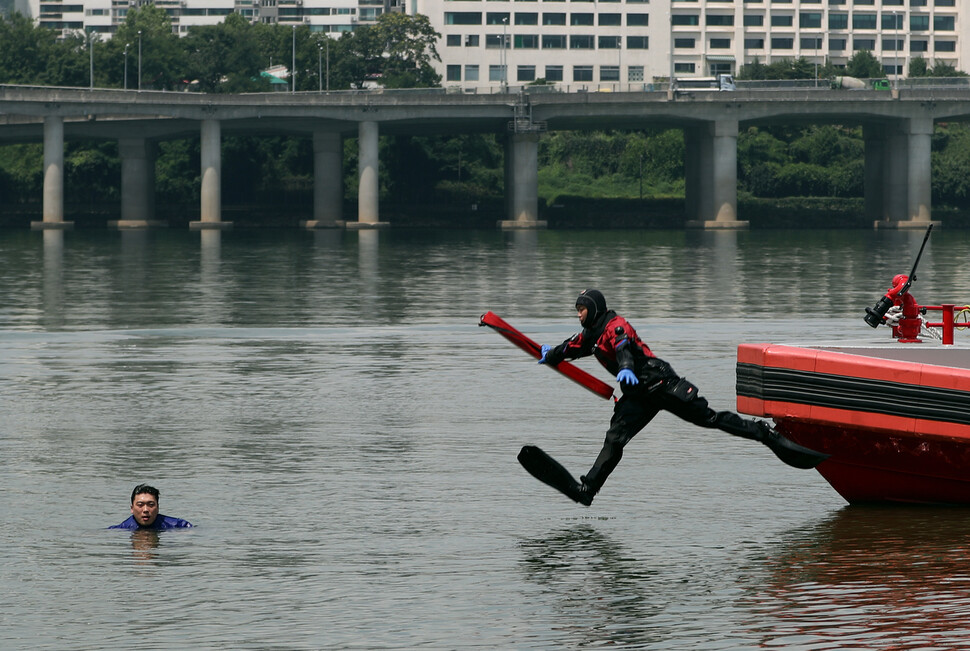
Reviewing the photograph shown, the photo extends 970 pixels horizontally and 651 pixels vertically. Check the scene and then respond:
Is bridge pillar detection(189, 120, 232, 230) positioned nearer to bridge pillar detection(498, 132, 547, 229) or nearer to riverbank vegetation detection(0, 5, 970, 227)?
riverbank vegetation detection(0, 5, 970, 227)

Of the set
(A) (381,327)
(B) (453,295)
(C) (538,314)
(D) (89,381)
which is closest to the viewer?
(D) (89,381)

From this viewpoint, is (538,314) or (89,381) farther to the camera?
(538,314)

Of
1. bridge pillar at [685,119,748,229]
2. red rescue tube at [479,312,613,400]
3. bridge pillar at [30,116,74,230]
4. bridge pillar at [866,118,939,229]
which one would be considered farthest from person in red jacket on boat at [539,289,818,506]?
bridge pillar at [866,118,939,229]

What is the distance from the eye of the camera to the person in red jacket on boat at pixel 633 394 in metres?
13.0

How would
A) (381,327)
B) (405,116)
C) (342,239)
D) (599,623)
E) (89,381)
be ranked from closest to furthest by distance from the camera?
(599,623)
(89,381)
(381,327)
(342,239)
(405,116)

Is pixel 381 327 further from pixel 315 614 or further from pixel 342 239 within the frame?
pixel 342 239

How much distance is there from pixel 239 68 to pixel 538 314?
150330mm

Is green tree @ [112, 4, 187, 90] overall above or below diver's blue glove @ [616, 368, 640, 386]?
above

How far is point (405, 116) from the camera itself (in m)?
121

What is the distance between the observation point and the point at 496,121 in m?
128

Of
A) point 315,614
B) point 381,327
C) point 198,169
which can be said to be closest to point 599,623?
point 315,614

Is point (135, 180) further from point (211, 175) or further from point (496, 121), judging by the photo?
point (496, 121)

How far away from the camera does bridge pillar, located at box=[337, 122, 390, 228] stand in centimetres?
12306

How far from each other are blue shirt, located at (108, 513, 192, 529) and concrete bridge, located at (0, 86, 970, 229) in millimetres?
105249
